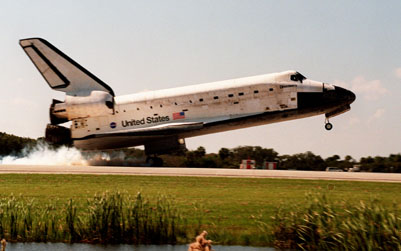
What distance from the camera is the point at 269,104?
114 ft

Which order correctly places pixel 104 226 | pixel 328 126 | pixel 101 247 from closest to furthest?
pixel 101 247, pixel 104 226, pixel 328 126

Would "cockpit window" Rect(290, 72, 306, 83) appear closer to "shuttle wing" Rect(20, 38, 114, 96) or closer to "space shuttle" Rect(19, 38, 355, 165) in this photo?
Answer: "space shuttle" Rect(19, 38, 355, 165)

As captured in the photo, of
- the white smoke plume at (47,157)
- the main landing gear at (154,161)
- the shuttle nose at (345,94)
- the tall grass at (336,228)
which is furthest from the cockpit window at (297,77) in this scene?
the tall grass at (336,228)

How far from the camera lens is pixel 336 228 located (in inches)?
564

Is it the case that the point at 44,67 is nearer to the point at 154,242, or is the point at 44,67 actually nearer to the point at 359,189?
the point at 359,189

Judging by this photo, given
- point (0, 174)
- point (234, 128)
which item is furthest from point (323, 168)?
point (0, 174)

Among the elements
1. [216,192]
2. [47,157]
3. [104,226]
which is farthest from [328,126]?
[104,226]

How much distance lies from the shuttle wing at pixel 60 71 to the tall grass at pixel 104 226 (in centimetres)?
2048

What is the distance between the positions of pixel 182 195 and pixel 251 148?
969 inches

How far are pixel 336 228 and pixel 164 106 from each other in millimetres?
22471

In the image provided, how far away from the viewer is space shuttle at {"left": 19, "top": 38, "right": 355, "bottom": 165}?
3469 cm

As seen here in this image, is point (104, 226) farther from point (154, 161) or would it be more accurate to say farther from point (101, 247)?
point (154, 161)

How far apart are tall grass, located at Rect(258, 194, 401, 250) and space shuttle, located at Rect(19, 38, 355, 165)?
18785mm

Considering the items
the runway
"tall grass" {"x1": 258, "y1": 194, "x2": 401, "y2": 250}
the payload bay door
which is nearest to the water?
"tall grass" {"x1": 258, "y1": 194, "x2": 401, "y2": 250}
